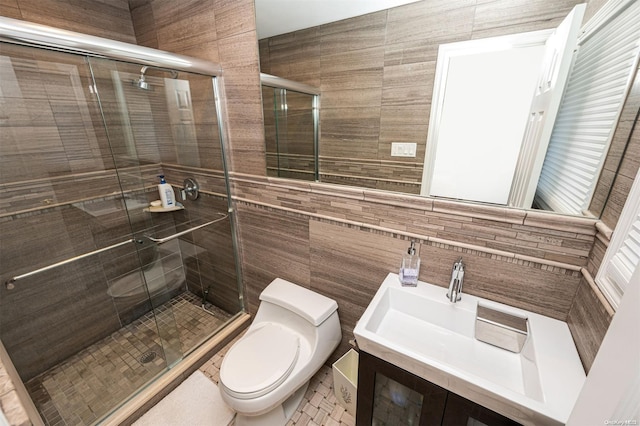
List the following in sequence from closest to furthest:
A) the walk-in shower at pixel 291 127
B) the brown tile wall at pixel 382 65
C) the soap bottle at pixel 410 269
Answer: the brown tile wall at pixel 382 65, the soap bottle at pixel 410 269, the walk-in shower at pixel 291 127

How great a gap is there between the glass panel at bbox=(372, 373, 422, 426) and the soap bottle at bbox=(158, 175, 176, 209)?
1853 millimetres

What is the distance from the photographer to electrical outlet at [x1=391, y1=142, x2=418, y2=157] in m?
1.28

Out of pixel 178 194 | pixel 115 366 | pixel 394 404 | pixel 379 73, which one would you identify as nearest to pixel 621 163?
pixel 379 73

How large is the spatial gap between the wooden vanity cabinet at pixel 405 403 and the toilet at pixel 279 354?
36 centimetres

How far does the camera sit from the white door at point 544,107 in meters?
0.88

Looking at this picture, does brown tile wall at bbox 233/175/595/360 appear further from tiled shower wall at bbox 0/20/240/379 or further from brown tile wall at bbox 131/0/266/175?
tiled shower wall at bbox 0/20/240/379

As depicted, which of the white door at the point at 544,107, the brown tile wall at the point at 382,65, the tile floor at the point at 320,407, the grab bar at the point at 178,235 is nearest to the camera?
the white door at the point at 544,107

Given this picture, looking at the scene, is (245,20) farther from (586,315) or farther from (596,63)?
(586,315)

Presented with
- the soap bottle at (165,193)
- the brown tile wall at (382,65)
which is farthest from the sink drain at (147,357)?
the brown tile wall at (382,65)

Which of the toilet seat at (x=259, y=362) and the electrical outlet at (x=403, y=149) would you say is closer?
the toilet seat at (x=259, y=362)

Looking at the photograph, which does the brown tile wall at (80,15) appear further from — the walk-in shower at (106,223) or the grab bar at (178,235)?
the grab bar at (178,235)

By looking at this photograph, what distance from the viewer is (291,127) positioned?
5.18 feet

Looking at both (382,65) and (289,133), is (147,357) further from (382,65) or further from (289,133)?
(382,65)

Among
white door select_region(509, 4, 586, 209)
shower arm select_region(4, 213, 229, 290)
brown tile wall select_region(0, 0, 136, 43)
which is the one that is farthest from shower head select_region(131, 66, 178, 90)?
white door select_region(509, 4, 586, 209)
